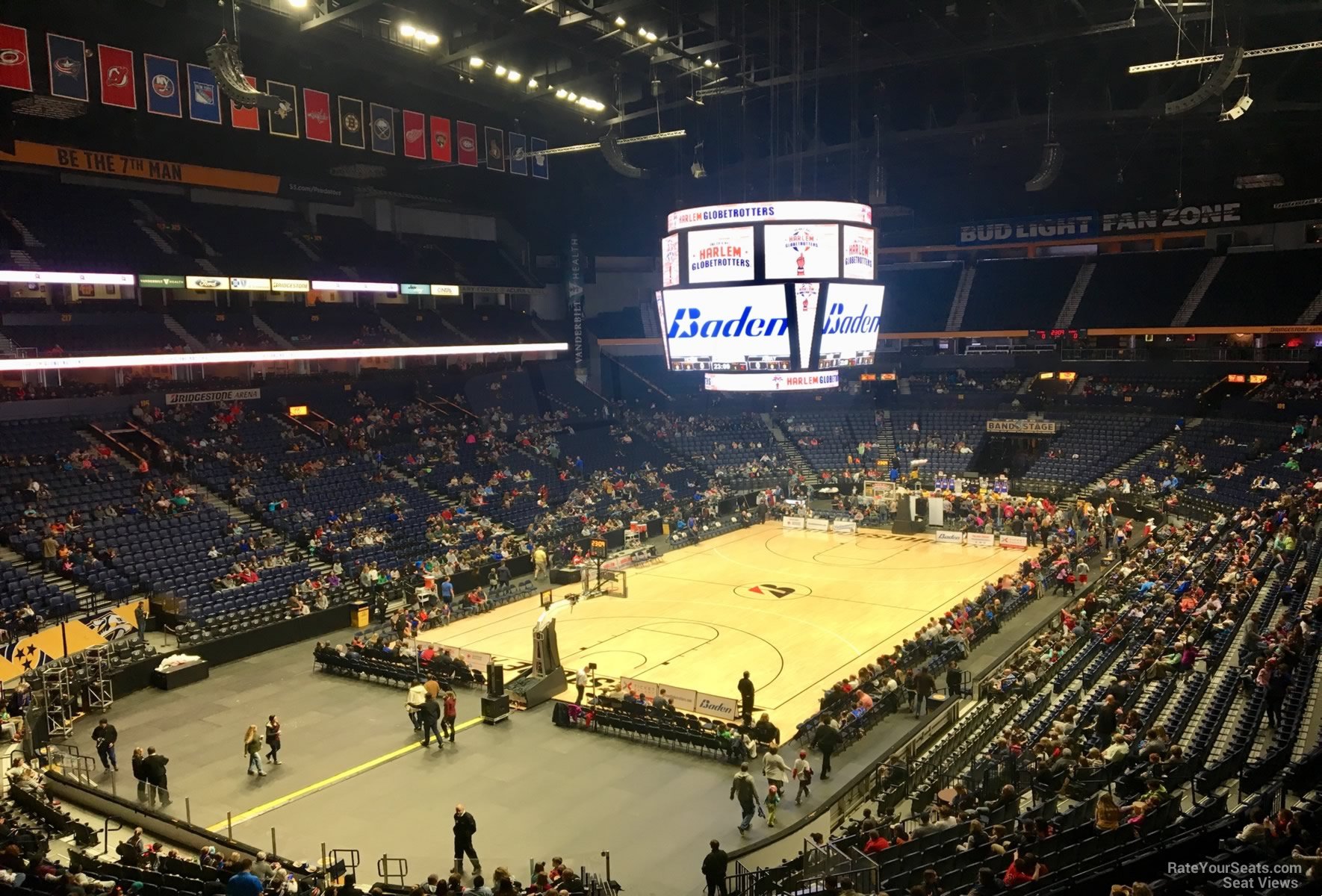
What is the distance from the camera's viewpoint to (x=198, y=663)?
74.8 ft

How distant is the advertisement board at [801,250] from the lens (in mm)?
22828

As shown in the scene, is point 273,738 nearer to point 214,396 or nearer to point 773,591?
point 773,591

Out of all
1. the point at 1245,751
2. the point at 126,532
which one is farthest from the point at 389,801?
the point at 126,532

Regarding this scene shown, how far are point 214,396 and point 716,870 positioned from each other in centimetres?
2969

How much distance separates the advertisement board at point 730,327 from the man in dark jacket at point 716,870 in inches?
518

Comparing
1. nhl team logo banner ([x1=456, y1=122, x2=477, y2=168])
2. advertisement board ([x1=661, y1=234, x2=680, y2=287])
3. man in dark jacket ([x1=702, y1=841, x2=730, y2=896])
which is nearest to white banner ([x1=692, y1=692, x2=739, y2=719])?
man in dark jacket ([x1=702, y1=841, x2=730, y2=896])

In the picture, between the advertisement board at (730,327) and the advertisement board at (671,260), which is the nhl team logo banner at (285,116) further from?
the advertisement board at (730,327)

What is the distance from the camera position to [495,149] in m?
37.3

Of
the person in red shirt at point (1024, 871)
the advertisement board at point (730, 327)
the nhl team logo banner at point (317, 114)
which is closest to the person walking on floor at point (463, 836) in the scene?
the person in red shirt at point (1024, 871)

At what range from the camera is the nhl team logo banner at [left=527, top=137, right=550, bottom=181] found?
128ft

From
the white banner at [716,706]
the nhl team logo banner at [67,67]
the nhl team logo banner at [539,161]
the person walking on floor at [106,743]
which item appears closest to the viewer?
the person walking on floor at [106,743]

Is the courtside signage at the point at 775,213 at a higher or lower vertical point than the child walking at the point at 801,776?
higher

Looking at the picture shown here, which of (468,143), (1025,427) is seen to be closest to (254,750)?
(468,143)

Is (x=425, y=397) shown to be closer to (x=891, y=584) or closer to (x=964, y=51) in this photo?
(x=891, y=584)
